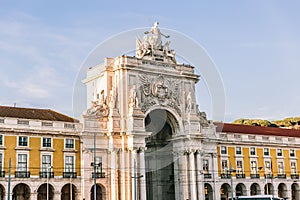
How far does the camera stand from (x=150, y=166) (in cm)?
6862

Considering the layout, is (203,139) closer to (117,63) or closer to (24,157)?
(117,63)

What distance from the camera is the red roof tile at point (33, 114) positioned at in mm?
58094

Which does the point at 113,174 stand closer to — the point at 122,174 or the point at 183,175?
the point at 122,174

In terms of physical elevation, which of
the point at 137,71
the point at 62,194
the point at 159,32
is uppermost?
the point at 159,32

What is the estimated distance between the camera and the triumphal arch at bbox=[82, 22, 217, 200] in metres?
59.5

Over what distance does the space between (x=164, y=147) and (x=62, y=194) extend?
16.6 m

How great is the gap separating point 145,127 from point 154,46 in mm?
11032

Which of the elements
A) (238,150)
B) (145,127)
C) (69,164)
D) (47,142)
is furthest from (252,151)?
(47,142)

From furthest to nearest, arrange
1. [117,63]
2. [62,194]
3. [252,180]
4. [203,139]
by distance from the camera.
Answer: [252,180], [203,139], [117,63], [62,194]

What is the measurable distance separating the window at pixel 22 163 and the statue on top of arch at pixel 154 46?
2028cm

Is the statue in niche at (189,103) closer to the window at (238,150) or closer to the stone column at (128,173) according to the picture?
the stone column at (128,173)

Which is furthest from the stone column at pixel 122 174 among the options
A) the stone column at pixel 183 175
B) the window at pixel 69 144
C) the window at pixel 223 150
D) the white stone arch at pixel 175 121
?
the window at pixel 223 150

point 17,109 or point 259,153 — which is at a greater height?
point 17,109

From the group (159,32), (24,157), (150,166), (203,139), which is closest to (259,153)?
(203,139)
